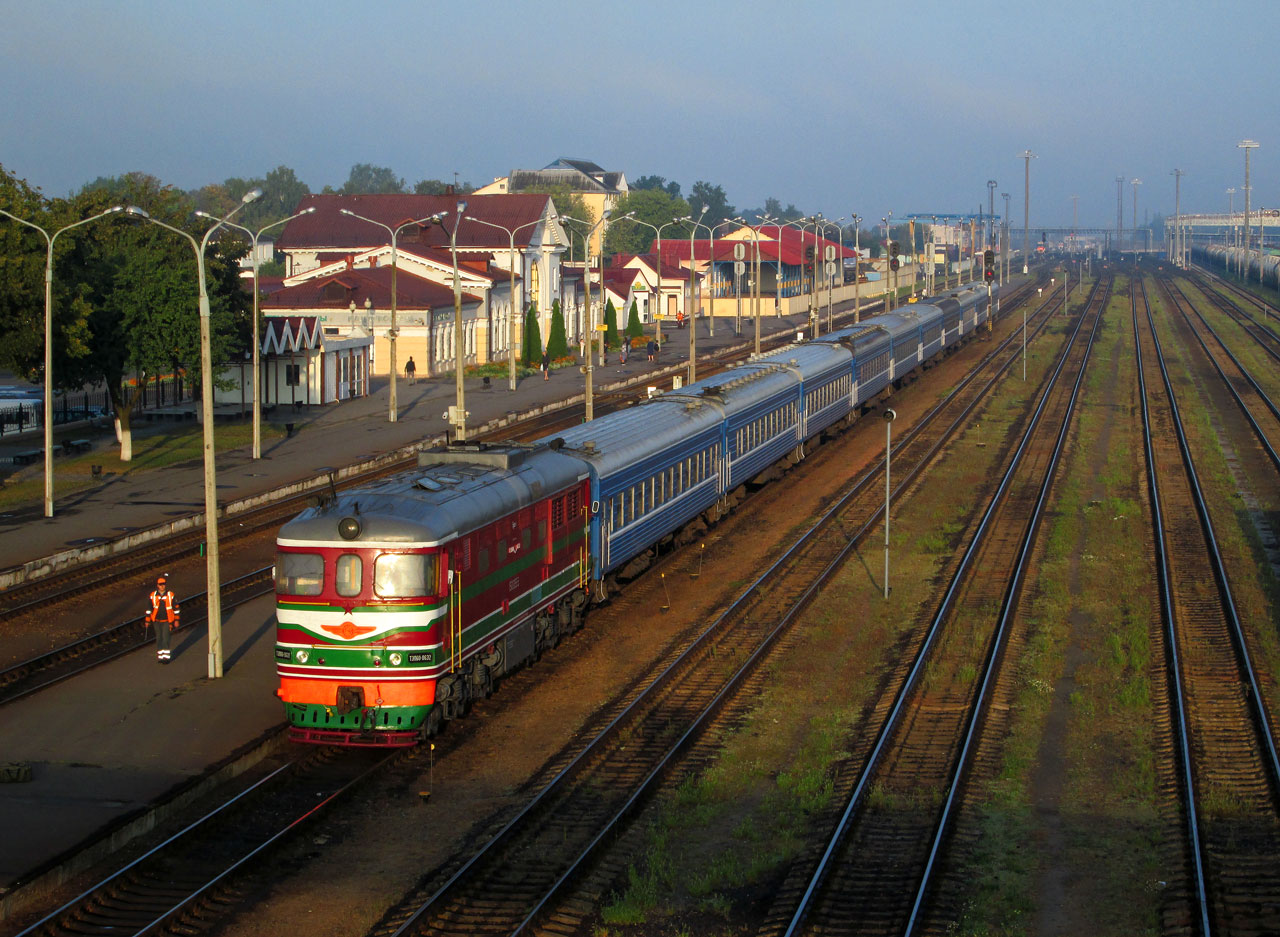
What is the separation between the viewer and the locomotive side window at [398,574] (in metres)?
15.7

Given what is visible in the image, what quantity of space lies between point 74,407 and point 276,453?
59.3 feet

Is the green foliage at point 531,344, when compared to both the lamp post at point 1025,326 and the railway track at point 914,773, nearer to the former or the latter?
the lamp post at point 1025,326

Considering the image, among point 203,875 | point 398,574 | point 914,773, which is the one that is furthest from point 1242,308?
point 203,875

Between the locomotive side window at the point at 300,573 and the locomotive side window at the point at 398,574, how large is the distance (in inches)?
27.3

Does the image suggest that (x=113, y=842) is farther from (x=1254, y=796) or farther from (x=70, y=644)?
(x=1254, y=796)

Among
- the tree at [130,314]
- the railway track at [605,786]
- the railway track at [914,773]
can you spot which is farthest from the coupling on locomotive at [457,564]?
the tree at [130,314]

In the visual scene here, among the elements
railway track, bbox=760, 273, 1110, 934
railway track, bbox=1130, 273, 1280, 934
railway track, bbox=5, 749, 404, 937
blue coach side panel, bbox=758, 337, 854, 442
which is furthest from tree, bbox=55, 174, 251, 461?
railway track, bbox=1130, 273, 1280, 934

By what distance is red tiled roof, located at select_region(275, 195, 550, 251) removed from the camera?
81.1m

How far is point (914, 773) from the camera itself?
16328 millimetres

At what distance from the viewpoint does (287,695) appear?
53.3 feet

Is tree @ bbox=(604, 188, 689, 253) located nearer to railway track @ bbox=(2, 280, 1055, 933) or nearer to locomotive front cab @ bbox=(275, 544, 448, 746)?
locomotive front cab @ bbox=(275, 544, 448, 746)

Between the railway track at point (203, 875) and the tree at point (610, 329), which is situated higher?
the tree at point (610, 329)

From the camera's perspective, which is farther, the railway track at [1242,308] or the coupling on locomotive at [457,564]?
the railway track at [1242,308]

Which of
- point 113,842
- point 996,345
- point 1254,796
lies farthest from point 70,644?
point 996,345
